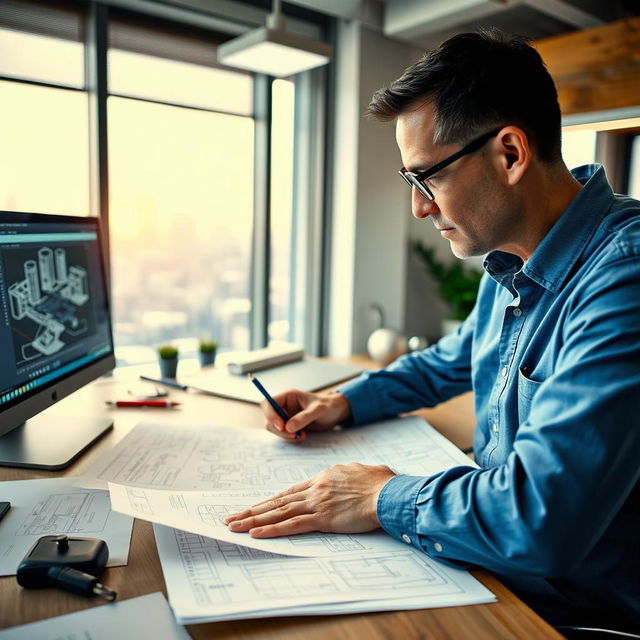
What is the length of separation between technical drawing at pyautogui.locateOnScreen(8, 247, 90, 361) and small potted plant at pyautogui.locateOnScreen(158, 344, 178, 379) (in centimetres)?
41

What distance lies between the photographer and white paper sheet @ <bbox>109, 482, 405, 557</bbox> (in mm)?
745

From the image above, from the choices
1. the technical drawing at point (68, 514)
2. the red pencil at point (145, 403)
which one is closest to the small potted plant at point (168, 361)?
the red pencil at point (145, 403)

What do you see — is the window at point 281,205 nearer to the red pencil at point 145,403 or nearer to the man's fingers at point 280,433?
the red pencil at point 145,403

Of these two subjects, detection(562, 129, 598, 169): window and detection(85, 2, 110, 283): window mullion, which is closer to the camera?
detection(562, 129, 598, 169): window

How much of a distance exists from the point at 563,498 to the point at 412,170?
56cm

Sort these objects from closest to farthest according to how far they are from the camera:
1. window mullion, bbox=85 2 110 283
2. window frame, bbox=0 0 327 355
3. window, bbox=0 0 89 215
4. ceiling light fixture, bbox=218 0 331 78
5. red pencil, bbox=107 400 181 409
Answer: red pencil, bbox=107 400 181 409 < ceiling light fixture, bbox=218 0 331 78 < window, bbox=0 0 89 215 < window mullion, bbox=85 2 110 283 < window frame, bbox=0 0 327 355

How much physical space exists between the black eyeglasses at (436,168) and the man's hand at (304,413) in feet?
1.54

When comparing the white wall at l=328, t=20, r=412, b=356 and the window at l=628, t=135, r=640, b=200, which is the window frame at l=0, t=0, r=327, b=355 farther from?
the window at l=628, t=135, r=640, b=200

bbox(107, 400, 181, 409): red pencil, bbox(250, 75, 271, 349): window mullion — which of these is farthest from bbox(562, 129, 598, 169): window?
bbox(250, 75, 271, 349): window mullion

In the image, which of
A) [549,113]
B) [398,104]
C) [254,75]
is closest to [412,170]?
[398,104]

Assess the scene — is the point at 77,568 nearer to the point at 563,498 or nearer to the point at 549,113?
the point at 563,498

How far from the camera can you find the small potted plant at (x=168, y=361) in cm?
169

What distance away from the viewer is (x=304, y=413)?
117cm

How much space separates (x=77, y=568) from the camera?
683mm
